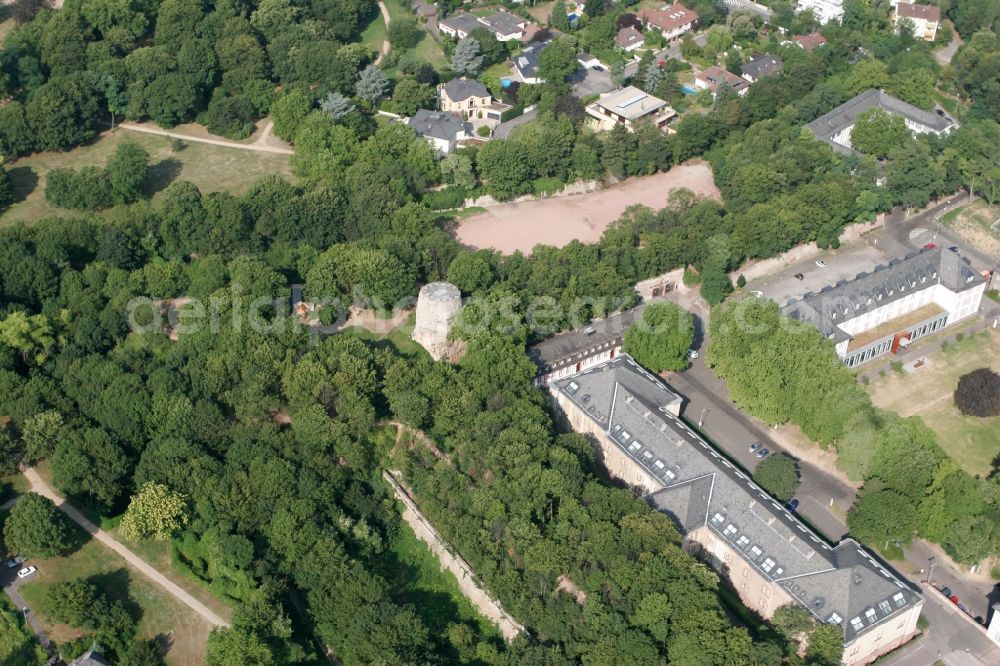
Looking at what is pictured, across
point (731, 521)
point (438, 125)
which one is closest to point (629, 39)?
point (438, 125)

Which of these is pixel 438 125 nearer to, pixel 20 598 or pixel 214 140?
pixel 214 140

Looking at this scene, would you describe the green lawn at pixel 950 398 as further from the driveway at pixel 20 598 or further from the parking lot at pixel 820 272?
the driveway at pixel 20 598

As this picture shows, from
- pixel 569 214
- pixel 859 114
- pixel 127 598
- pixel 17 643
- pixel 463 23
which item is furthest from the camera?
pixel 463 23

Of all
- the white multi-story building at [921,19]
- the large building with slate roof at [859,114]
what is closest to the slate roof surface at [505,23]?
the large building with slate roof at [859,114]

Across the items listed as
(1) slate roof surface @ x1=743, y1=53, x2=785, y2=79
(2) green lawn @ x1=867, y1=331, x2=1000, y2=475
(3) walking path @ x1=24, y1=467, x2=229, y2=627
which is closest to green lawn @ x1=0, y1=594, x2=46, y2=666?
(3) walking path @ x1=24, y1=467, x2=229, y2=627

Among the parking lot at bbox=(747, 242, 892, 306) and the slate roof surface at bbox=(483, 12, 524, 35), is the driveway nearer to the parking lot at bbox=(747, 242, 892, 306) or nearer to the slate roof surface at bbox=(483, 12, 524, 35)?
the parking lot at bbox=(747, 242, 892, 306)
